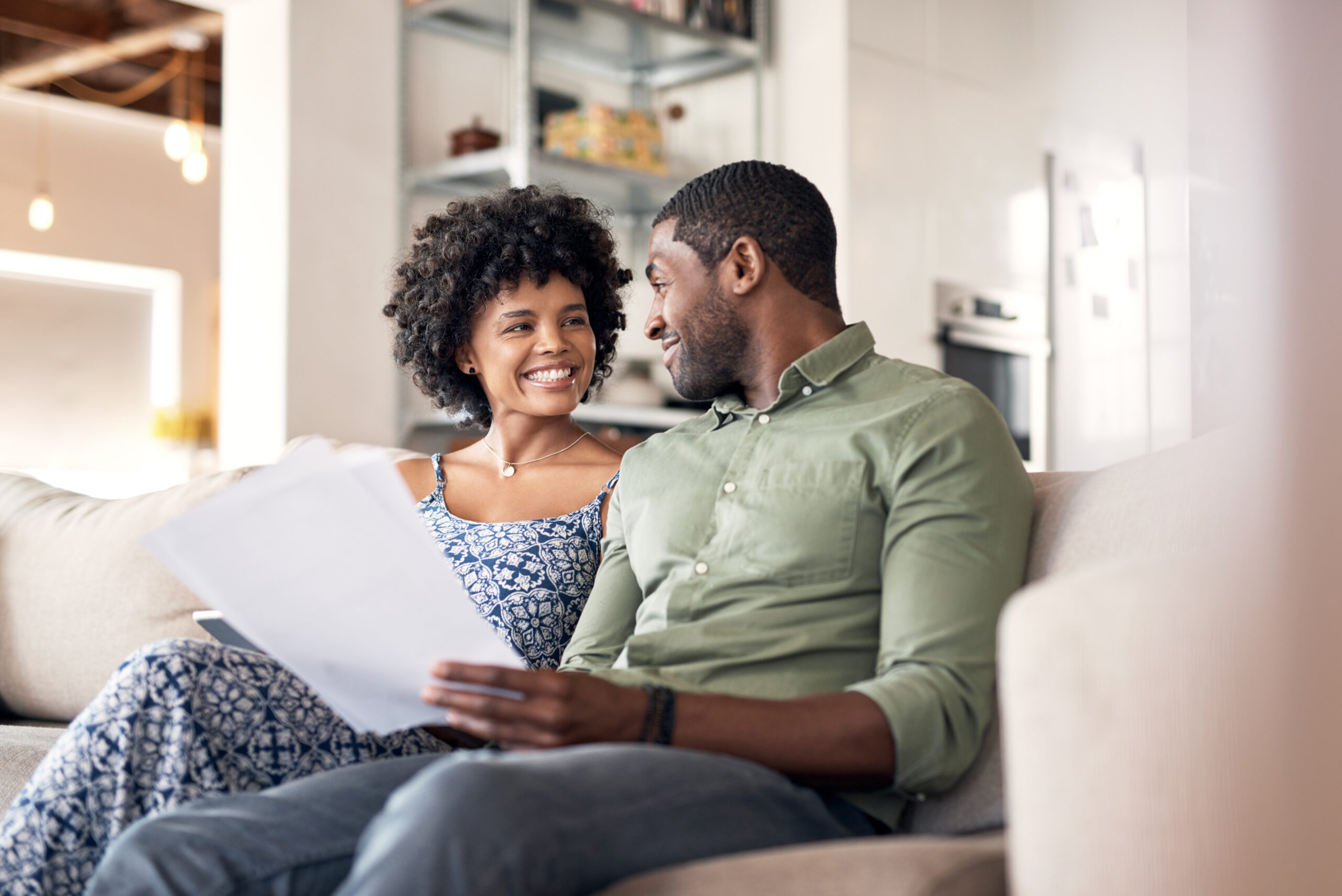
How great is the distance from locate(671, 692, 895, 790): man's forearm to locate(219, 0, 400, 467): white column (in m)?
2.45

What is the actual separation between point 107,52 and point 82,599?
15.7 feet

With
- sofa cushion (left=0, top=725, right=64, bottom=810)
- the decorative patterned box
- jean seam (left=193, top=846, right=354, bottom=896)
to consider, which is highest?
the decorative patterned box

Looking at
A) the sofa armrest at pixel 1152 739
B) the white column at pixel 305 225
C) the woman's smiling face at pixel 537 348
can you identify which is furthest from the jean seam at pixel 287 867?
the white column at pixel 305 225

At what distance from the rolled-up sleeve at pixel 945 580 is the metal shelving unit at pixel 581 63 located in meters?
2.21

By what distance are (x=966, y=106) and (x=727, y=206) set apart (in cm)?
305

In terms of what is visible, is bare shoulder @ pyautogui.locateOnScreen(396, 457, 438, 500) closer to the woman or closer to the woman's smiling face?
the woman

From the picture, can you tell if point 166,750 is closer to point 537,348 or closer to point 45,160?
point 537,348

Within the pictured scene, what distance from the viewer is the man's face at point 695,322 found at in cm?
139

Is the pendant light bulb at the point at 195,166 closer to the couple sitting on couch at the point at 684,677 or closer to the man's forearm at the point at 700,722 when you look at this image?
the couple sitting on couch at the point at 684,677

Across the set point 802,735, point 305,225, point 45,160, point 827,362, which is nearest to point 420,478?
point 827,362

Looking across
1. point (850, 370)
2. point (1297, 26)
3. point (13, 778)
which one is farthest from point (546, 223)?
point (1297, 26)

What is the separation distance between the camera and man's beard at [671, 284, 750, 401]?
4.56 feet

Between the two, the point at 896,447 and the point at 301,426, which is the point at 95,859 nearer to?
the point at 896,447

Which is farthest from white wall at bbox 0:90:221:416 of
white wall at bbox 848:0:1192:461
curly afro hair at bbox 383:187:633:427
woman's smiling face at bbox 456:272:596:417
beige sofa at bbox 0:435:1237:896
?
woman's smiling face at bbox 456:272:596:417
